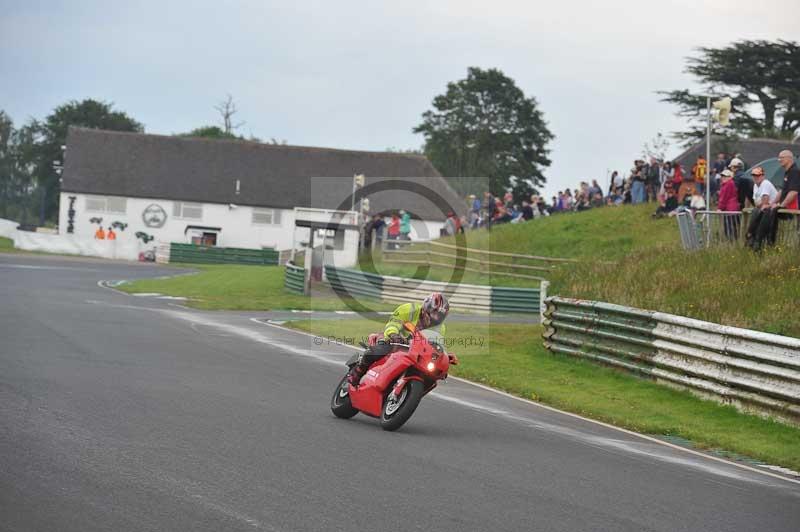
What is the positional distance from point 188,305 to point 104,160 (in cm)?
5220

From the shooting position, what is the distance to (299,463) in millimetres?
8773

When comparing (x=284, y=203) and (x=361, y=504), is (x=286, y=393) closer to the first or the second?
(x=361, y=504)

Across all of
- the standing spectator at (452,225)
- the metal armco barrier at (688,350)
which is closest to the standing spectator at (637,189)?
the standing spectator at (452,225)

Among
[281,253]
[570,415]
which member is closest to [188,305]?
[570,415]

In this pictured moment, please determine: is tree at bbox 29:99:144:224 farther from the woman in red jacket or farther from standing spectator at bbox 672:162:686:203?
the woman in red jacket

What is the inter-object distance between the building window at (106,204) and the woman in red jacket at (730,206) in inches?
2478

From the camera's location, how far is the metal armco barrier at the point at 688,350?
47.3 ft

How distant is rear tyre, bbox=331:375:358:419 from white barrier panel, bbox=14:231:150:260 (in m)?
56.4

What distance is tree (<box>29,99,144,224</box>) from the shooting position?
103250mm

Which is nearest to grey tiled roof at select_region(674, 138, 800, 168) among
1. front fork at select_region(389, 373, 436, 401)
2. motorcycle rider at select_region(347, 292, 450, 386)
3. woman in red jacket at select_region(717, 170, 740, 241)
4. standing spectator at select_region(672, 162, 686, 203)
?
standing spectator at select_region(672, 162, 686, 203)

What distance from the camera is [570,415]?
15219mm

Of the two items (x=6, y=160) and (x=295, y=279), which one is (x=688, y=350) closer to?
(x=295, y=279)

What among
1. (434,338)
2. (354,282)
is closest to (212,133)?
(354,282)

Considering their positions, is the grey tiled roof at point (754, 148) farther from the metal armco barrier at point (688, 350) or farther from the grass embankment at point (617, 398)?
the metal armco barrier at point (688, 350)
